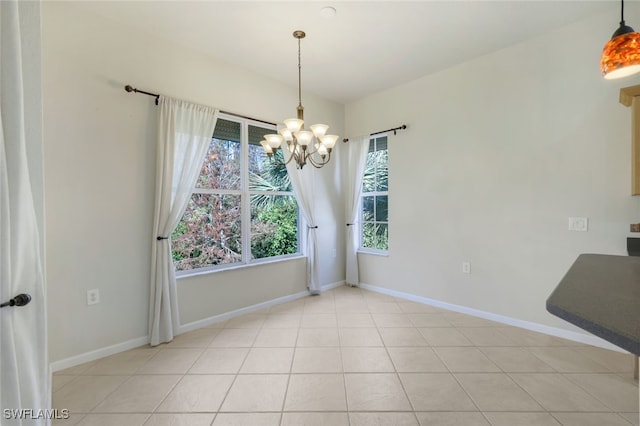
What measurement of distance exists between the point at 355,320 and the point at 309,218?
1.48m

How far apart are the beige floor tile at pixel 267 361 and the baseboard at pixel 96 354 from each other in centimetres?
106

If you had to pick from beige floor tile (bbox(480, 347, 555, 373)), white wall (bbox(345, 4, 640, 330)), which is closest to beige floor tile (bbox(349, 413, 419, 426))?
beige floor tile (bbox(480, 347, 555, 373))

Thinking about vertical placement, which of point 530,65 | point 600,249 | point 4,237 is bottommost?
point 600,249

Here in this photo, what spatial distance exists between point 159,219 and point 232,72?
6.08 feet

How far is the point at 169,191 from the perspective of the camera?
8.62 feet

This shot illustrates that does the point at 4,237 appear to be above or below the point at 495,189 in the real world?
below

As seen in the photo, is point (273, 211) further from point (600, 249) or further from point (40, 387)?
point (600, 249)

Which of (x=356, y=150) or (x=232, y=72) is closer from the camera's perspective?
(x=232, y=72)

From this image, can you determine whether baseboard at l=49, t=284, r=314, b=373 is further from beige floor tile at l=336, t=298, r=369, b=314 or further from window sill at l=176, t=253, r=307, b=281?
beige floor tile at l=336, t=298, r=369, b=314

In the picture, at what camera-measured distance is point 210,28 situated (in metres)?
2.55

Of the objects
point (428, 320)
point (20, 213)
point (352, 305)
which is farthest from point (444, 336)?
point (20, 213)

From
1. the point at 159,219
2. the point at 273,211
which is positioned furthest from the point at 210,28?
the point at 273,211

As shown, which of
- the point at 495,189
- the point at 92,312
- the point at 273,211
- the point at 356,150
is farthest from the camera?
the point at 356,150

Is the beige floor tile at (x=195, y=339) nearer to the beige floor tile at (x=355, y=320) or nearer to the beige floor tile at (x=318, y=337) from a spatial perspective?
the beige floor tile at (x=318, y=337)
